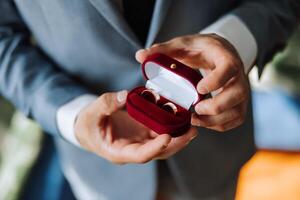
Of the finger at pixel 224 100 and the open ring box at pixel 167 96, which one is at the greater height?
the open ring box at pixel 167 96

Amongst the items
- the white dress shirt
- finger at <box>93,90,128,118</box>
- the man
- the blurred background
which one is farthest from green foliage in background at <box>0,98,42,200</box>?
finger at <box>93,90,128,118</box>

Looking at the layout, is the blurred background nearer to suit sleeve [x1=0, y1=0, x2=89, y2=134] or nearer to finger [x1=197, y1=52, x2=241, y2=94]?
suit sleeve [x1=0, y1=0, x2=89, y2=134]

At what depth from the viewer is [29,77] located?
0.56m

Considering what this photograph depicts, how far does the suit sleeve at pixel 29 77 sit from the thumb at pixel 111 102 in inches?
3.7

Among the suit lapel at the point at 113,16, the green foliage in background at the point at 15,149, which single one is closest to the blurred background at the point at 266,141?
the green foliage in background at the point at 15,149

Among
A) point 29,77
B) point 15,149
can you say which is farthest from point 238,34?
point 15,149

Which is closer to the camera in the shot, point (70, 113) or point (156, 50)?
point (156, 50)

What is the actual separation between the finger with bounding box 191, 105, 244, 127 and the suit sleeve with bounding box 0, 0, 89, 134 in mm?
164

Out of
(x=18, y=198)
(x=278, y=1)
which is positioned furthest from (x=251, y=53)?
(x=18, y=198)

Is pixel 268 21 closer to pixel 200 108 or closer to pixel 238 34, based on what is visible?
pixel 238 34

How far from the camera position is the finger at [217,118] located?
418 mm

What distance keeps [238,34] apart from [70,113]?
199mm

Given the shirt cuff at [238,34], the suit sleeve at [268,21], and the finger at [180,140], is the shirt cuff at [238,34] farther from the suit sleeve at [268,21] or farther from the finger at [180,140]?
the finger at [180,140]

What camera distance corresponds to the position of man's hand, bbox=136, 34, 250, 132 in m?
0.40
